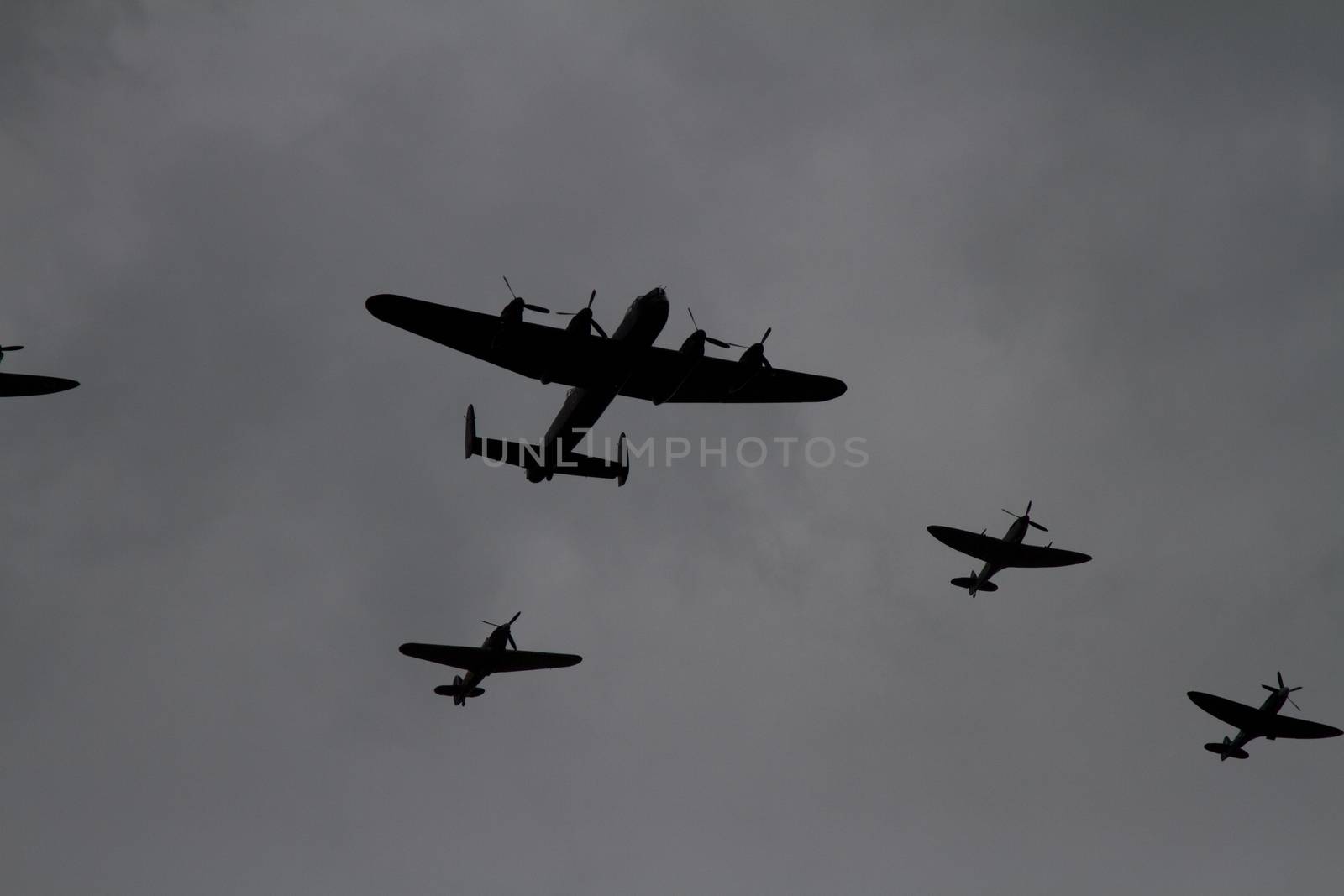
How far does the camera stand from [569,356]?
36.0 m

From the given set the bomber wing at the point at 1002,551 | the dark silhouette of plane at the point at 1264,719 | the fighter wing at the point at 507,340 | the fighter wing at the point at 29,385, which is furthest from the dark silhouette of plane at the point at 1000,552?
the fighter wing at the point at 29,385

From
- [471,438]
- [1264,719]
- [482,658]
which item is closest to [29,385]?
[471,438]

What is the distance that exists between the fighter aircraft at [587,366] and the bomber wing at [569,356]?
3cm

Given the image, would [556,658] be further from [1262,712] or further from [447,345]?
[1262,712]

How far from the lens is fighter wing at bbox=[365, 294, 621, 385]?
34656mm

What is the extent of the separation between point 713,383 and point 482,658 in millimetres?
16267

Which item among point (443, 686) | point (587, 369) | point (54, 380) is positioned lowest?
point (443, 686)

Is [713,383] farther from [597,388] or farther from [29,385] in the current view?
[29,385]

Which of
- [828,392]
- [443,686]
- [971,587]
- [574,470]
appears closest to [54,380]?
[574,470]

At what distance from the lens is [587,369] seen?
36625 millimetres

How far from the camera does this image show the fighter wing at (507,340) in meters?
34.7

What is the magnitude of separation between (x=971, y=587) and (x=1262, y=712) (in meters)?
12.4

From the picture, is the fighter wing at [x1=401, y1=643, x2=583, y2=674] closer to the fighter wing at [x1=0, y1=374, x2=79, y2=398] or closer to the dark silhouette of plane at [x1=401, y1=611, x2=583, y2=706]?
the dark silhouette of plane at [x1=401, y1=611, x2=583, y2=706]

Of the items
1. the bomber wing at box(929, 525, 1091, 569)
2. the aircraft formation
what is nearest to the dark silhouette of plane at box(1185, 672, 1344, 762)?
the aircraft formation
